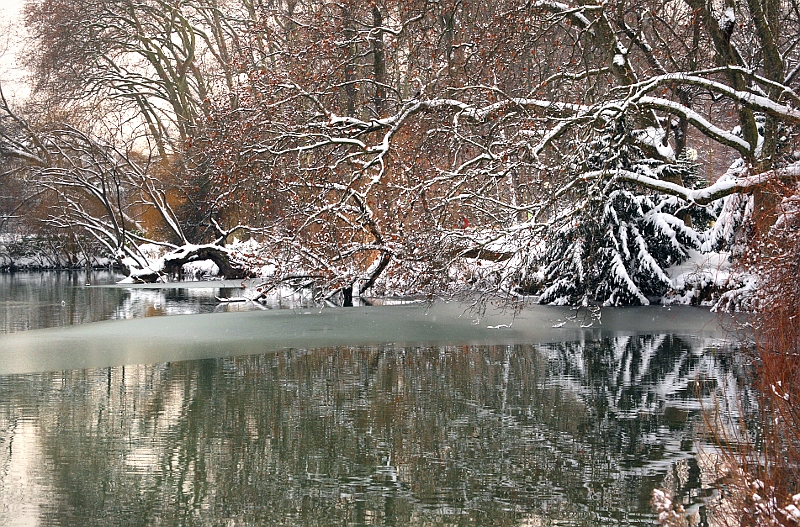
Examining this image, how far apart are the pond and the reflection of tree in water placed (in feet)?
0.07

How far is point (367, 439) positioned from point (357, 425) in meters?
0.51

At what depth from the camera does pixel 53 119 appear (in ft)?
99.3

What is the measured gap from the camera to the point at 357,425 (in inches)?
305

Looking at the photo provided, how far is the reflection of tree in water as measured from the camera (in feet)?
18.3

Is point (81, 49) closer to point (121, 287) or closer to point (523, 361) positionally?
Result: point (121, 287)

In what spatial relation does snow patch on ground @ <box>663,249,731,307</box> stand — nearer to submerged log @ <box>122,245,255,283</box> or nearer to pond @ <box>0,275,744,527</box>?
pond @ <box>0,275,744,527</box>

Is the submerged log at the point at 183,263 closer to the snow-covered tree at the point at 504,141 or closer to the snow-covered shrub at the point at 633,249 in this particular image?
the snow-covered tree at the point at 504,141

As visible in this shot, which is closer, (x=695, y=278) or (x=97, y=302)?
(x=695, y=278)

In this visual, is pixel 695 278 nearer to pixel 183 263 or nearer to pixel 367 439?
pixel 367 439

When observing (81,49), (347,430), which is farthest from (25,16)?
(347,430)

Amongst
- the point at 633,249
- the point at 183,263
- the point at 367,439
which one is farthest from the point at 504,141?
the point at 183,263

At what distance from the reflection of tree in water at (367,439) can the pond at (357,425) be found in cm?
Result: 2

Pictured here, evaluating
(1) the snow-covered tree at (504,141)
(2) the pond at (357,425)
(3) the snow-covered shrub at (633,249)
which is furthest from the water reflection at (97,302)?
(3) the snow-covered shrub at (633,249)

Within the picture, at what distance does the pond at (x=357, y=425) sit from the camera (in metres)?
5.63
